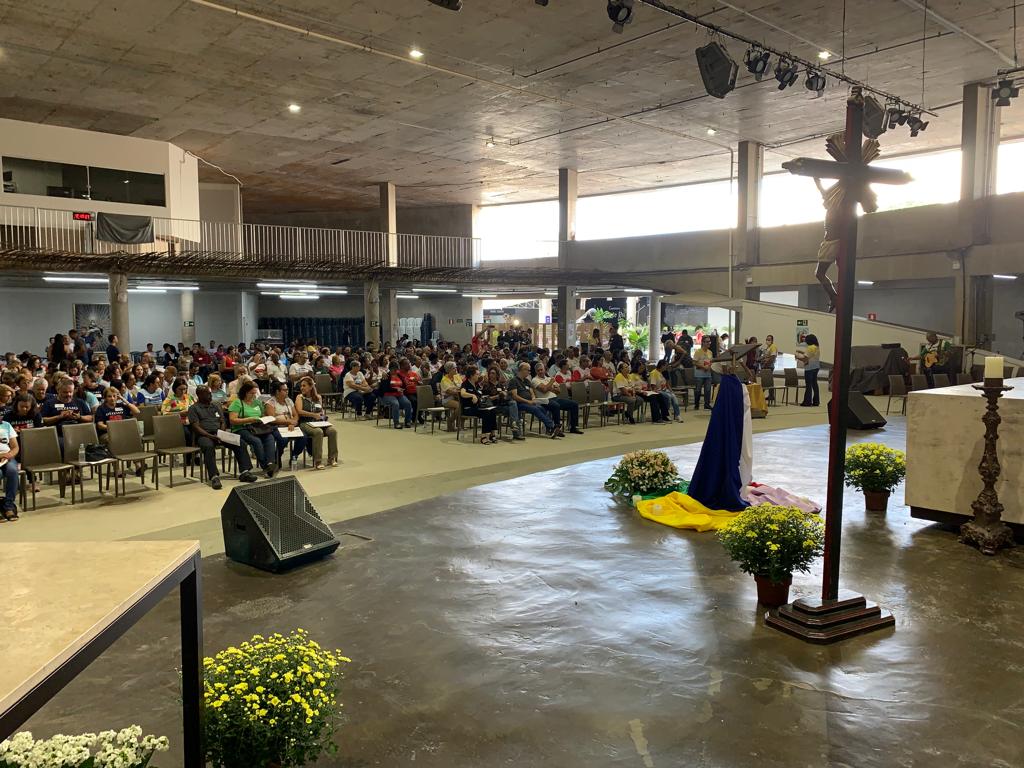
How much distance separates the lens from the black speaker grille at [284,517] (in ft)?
17.4

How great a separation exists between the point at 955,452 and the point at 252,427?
709cm

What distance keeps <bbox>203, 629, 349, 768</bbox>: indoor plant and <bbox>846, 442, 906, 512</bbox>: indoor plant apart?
17.7 feet

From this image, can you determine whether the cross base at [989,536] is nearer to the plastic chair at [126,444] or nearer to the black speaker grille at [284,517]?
the black speaker grille at [284,517]

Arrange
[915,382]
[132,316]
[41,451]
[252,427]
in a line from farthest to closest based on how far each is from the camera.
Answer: [132,316]
[915,382]
[252,427]
[41,451]

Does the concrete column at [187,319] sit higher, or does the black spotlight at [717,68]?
the black spotlight at [717,68]

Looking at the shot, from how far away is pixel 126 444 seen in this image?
8.00m

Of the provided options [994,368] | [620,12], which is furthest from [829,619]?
[620,12]

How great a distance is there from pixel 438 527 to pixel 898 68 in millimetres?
12990

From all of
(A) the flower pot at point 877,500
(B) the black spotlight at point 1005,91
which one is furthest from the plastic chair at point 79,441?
(B) the black spotlight at point 1005,91

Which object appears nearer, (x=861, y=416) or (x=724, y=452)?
(x=724, y=452)

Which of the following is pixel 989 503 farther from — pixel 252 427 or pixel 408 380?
pixel 408 380

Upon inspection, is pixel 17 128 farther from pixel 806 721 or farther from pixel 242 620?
pixel 806 721

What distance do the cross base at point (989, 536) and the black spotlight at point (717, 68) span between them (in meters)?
7.80

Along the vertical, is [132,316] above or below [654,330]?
above
